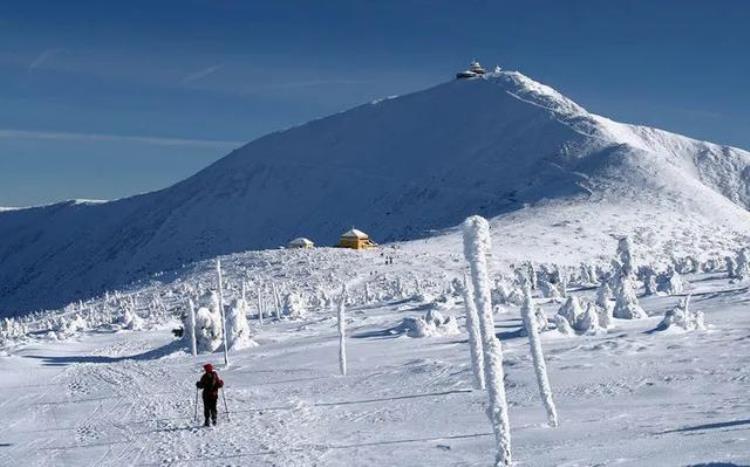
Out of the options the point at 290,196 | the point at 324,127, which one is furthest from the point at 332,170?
the point at 324,127

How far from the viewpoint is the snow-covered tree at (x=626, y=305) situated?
32.5 m

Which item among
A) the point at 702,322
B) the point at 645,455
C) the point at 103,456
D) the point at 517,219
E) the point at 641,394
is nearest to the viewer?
the point at 645,455

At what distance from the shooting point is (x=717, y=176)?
151 m

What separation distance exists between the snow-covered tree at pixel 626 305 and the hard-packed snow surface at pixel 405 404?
2.30 ft

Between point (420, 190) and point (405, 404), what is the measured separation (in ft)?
398

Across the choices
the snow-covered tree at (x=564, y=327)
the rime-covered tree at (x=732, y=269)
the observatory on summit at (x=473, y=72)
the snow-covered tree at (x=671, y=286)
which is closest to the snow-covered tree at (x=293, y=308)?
the snow-covered tree at (x=671, y=286)

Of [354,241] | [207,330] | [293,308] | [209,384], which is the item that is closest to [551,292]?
[293,308]

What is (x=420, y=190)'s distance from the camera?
462ft

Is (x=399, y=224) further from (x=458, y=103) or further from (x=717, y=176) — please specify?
(x=717, y=176)

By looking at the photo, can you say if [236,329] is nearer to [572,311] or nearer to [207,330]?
[207,330]

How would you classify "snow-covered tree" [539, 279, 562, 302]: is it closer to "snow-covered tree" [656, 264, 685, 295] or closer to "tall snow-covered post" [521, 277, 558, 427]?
"snow-covered tree" [656, 264, 685, 295]

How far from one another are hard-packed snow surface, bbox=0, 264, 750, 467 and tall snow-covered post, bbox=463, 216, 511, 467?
2.18ft

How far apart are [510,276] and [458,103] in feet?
346

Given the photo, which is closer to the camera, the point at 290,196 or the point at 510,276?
the point at 510,276
